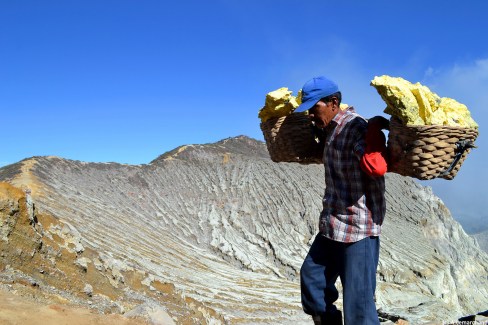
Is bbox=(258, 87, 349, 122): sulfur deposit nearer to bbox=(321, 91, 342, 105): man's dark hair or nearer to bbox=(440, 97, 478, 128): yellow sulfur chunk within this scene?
bbox=(321, 91, 342, 105): man's dark hair

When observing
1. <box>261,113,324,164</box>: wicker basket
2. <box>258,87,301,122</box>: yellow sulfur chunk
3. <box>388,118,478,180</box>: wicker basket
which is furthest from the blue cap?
<box>258,87,301,122</box>: yellow sulfur chunk

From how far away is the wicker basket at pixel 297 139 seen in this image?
453cm

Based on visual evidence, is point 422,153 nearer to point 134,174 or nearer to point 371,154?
point 371,154

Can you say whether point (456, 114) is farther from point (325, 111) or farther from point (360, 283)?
point (360, 283)

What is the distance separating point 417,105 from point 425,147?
0.31 meters

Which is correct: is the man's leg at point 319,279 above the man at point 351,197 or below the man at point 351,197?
below

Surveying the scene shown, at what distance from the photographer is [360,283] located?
3619mm

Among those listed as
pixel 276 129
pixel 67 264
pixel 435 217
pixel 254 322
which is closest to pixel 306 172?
pixel 435 217

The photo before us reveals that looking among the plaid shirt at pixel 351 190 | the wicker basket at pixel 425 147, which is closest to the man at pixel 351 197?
the plaid shirt at pixel 351 190

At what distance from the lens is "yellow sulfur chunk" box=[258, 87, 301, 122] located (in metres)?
4.65

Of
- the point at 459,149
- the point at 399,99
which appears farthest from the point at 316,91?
the point at 459,149

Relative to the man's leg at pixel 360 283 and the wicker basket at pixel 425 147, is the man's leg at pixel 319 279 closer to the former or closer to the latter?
the man's leg at pixel 360 283

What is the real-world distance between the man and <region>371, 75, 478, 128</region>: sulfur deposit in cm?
20

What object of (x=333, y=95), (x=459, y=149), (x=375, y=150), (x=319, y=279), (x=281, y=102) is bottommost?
(x=319, y=279)
